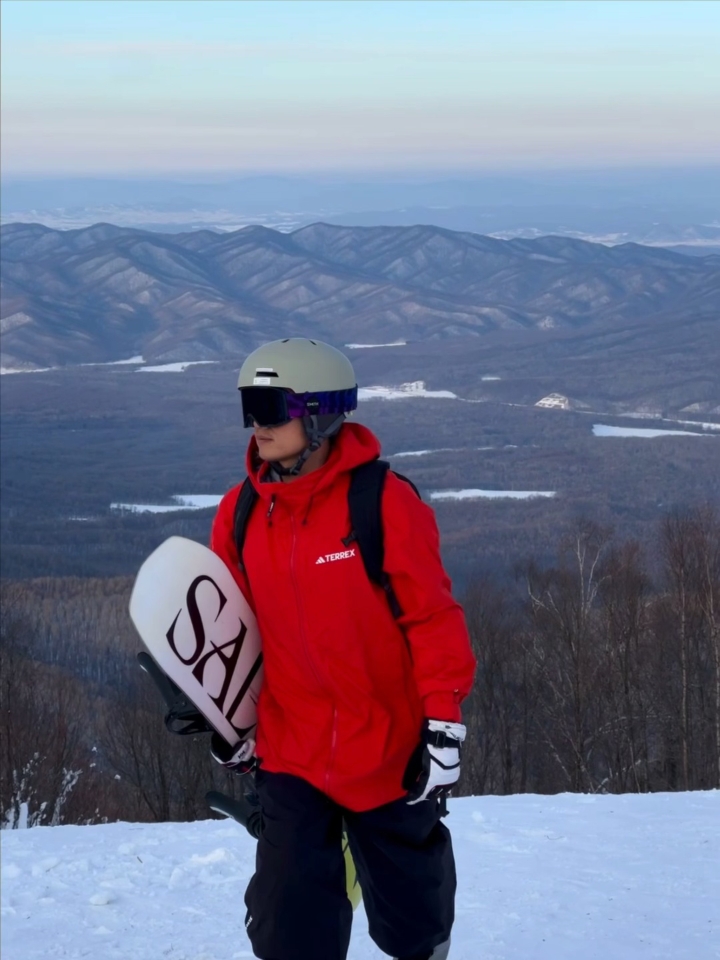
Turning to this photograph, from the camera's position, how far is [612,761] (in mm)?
20516

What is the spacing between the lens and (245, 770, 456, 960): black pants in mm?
→ 2859

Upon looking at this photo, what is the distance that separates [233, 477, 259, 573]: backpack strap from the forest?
52.1ft

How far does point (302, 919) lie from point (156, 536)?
226 feet

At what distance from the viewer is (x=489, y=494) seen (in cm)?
8619

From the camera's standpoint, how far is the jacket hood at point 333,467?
2.86 meters

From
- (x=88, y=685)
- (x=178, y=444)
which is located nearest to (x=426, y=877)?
(x=88, y=685)

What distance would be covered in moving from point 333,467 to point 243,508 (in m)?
0.31

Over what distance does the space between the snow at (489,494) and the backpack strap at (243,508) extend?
8001 centimetres

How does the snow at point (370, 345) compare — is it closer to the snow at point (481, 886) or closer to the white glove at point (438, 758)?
the snow at point (481, 886)

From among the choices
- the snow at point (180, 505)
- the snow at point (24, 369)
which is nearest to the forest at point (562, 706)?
the snow at point (180, 505)

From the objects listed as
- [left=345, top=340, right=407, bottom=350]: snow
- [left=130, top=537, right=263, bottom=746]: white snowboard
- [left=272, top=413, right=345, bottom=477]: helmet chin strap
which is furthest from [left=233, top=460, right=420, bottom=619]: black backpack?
[left=345, top=340, right=407, bottom=350]: snow

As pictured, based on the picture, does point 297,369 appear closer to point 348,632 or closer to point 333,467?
point 333,467

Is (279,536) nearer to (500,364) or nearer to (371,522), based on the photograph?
(371,522)

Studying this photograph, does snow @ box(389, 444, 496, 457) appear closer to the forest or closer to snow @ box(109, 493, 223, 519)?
snow @ box(109, 493, 223, 519)
